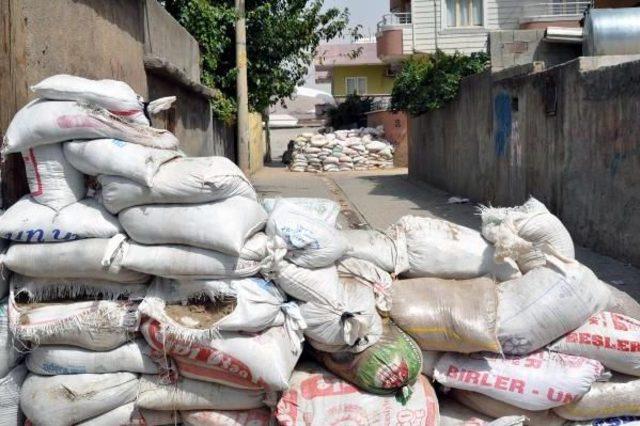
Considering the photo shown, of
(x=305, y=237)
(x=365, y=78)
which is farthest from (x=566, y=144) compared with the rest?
(x=365, y=78)

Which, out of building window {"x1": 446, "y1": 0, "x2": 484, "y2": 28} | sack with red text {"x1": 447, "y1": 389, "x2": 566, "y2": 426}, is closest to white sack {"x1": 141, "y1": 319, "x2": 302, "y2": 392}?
sack with red text {"x1": 447, "y1": 389, "x2": 566, "y2": 426}

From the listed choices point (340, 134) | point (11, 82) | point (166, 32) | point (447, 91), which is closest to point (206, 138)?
point (166, 32)

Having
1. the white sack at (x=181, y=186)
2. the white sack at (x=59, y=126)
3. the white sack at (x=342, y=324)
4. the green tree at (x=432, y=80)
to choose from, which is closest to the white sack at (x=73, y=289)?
the white sack at (x=181, y=186)

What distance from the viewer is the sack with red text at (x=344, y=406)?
104 inches

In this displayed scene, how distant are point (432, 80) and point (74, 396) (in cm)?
1279

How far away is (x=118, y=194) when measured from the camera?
2.76 m

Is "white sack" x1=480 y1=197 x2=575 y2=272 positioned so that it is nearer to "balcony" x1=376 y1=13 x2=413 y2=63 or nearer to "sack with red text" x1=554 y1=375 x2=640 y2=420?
"sack with red text" x1=554 y1=375 x2=640 y2=420

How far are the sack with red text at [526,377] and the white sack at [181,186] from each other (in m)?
1.05

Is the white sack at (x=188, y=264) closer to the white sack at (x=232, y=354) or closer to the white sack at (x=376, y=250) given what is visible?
the white sack at (x=232, y=354)

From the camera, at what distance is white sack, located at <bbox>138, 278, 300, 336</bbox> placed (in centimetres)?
262

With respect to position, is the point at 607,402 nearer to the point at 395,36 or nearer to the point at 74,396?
the point at 74,396

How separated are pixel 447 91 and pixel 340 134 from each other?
479 inches

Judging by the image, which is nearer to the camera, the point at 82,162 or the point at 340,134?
the point at 82,162

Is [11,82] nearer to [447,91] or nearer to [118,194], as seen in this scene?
[118,194]
